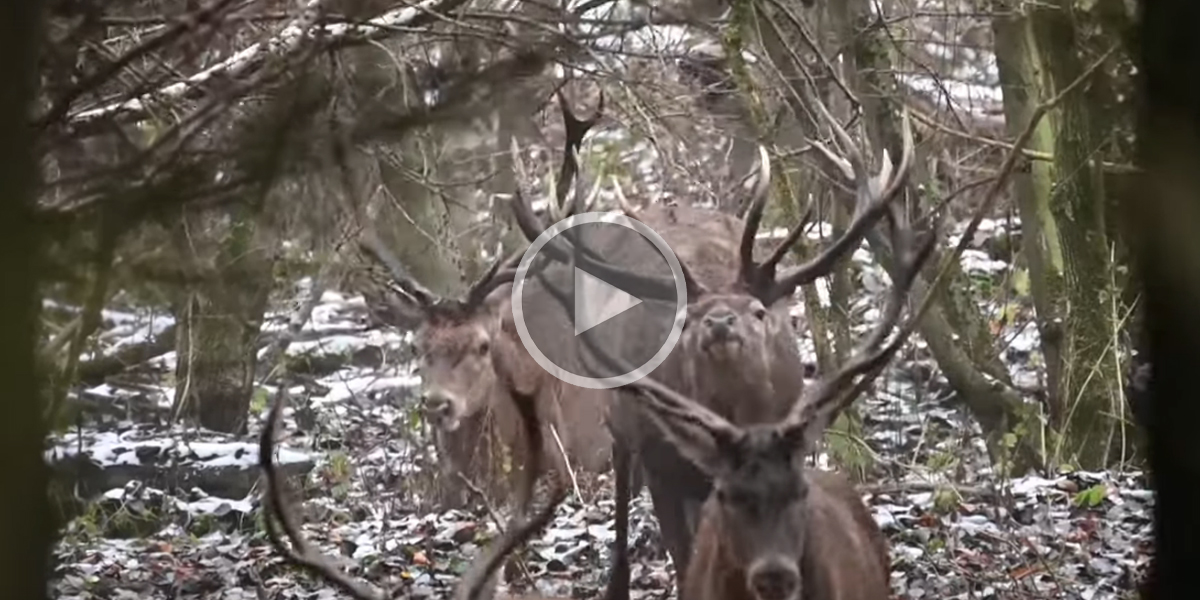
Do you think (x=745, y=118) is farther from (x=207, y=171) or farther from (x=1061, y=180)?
(x=207, y=171)

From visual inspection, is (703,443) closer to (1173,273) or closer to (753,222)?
(753,222)

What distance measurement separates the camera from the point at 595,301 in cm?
787

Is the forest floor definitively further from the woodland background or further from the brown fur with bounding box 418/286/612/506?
the brown fur with bounding box 418/286/612/506

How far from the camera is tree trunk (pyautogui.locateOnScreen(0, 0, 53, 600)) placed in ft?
9.00

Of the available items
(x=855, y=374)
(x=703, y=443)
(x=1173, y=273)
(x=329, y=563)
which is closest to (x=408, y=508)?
(x=703, y=443)

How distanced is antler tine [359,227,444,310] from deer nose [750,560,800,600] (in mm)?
2768

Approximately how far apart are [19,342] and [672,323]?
189 inches

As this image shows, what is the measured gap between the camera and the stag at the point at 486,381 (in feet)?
28.1

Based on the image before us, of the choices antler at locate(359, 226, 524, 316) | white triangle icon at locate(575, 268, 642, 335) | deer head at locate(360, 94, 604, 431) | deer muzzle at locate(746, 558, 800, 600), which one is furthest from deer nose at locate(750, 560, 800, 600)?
deer head at locate(360, 94, 604, 431)

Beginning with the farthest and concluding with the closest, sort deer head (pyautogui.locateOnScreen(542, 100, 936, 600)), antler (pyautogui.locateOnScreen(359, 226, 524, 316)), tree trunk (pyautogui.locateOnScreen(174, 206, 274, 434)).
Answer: antler (pyautogui.locateOnScreen(359, 226, 524, 316)), deer head (pyautogui.locateOnScreen(542, 100, 936, 600)), tree trunk (pyautogui.locateOnScreen(174, 206, 274, 434))

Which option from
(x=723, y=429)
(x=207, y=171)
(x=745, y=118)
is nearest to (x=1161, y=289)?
(x=207, y=171)

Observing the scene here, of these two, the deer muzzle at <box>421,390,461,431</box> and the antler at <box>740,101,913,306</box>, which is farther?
the deer muzzle at <box>421,390,461,431</box>

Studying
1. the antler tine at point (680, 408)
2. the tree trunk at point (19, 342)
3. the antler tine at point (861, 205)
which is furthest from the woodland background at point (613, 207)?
the tree trunk at point (19, 342)

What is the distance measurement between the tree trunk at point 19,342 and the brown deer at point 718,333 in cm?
388
